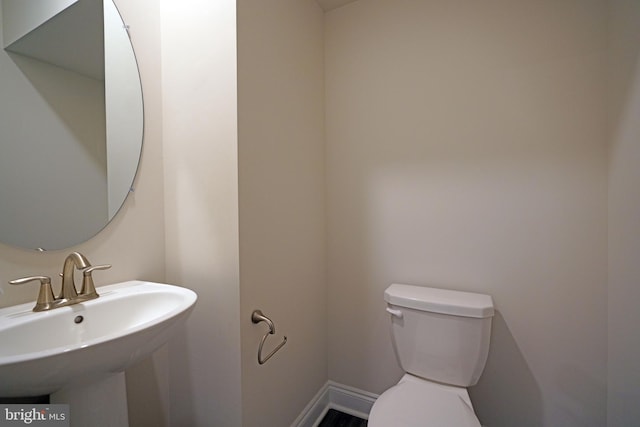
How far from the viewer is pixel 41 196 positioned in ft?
2.69

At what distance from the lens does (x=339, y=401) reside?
1526mm

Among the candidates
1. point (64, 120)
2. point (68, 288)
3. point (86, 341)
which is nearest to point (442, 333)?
point (86, 341)

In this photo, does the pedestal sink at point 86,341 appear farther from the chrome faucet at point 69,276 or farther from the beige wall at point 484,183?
the beige wall at point 484,183

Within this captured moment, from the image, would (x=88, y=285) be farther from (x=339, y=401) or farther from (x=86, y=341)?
(x=339, y=401)

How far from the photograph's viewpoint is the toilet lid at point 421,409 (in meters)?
0.88

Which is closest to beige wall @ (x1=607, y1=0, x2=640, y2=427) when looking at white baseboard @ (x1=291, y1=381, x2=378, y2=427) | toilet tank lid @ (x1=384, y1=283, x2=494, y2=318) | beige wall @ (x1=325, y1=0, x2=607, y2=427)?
beige wall @ (x1=325, y1=0, x2=607, y2=427)

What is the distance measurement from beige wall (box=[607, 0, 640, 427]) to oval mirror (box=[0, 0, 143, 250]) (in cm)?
175

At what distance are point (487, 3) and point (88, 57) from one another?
1.65 m

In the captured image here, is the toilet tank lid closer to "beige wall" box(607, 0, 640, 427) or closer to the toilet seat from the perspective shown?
the toilet seat

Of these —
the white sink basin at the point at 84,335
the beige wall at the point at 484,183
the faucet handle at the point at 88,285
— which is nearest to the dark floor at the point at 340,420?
the beige wall at the point at 484,183

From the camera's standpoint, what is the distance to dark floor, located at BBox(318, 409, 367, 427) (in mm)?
1410

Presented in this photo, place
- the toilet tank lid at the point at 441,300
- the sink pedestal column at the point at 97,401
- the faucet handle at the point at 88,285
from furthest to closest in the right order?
1. the toilet tank lid at the point at 441,300
2. the faucet handle at the point at 88,285
3. the sink pedestal column at the point at 97,401

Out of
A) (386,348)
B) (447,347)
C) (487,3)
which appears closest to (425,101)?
(487,3)

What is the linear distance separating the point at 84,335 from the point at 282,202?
776mm
